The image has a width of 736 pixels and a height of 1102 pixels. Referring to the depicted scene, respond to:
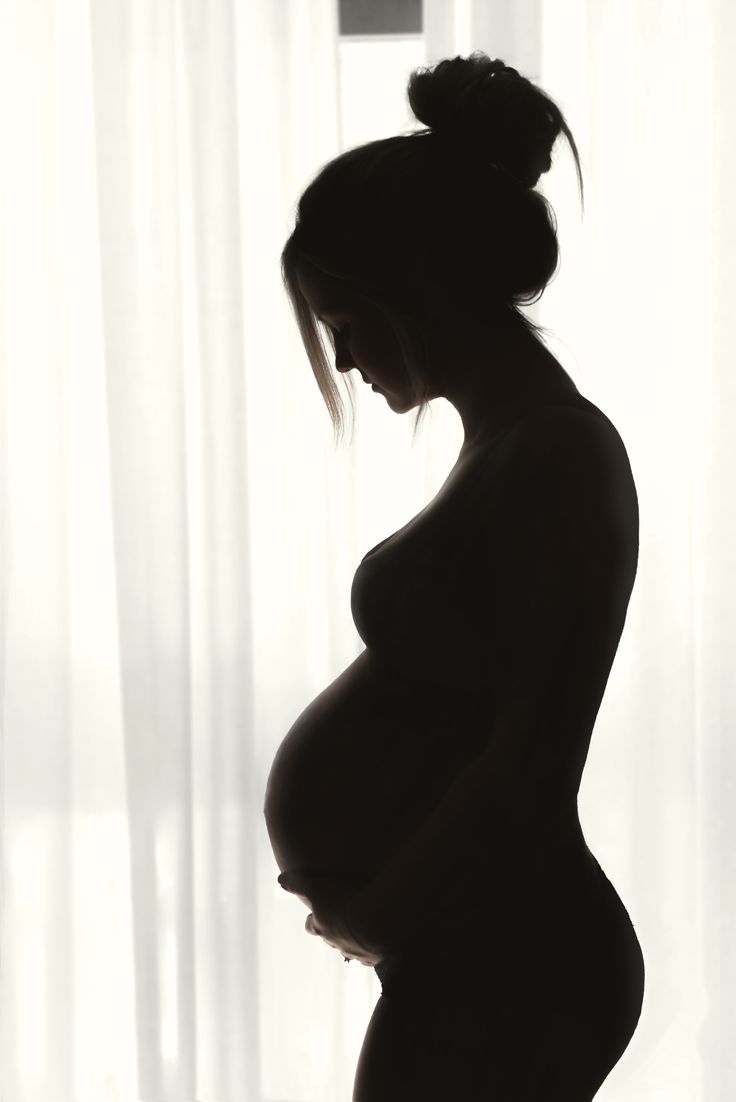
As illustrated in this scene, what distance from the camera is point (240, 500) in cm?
175

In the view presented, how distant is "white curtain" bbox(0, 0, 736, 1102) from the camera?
167 centimetres

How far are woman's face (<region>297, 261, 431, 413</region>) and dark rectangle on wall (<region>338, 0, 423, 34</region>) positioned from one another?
3.64 ft

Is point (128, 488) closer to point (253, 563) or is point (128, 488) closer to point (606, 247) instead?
point (253, 563)

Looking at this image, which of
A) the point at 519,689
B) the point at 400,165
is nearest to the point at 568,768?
the point at 519,689

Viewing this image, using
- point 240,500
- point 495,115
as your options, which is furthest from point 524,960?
point 240,500

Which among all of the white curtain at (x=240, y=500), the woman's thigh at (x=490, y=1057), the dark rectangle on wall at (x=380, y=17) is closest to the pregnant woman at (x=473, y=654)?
the woman's thigh at (x=490, y=1057)

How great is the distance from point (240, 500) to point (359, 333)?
946 millimetres

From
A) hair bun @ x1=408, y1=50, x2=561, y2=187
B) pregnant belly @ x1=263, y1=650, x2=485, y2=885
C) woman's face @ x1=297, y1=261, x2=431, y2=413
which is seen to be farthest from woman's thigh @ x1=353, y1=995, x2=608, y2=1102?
hair bun @ x1=408, y1=50, x2=561, y2=187

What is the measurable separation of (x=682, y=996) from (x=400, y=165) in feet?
4.76

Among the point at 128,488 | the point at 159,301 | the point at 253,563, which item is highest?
the point at 159,301

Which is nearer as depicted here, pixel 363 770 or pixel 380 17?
pixel 363 770

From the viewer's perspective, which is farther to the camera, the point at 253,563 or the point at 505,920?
the point at 253,563

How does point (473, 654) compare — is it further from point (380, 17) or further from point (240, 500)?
point (380, 17)

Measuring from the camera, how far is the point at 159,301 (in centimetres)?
174
